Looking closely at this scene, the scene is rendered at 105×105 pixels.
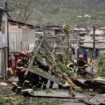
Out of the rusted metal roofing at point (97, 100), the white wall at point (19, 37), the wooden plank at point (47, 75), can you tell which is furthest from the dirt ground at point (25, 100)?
the white wall at point (19, 37)

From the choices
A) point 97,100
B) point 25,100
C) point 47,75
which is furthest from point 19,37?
point 97,100

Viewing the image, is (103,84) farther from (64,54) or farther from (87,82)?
(64,54)

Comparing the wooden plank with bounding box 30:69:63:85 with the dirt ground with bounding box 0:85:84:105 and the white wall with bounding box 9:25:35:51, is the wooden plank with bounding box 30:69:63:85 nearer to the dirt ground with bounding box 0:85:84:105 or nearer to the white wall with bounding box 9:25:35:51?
the dirt ground with bounding box 0:85:84:105

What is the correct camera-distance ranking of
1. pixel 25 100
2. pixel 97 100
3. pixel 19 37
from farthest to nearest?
pixel 19 37 < pixel 25 100 < pixel 97 100

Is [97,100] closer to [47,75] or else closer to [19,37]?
[47,75]

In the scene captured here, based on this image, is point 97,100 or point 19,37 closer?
point 97,100

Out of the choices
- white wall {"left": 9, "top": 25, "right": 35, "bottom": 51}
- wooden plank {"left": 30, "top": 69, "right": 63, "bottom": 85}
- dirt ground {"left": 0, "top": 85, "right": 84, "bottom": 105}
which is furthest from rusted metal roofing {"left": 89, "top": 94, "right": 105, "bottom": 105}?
white wall {"left": 9, "top": 25, "right": 35, "bottom": 51}

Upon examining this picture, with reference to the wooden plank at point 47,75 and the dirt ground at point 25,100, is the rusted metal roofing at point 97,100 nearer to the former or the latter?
the dirt ground at point 25,100

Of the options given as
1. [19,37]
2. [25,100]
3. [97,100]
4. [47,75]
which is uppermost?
[19,37]

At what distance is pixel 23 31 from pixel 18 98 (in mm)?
15223

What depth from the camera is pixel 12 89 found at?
16016mm

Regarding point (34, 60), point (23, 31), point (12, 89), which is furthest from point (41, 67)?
point (23, 31)

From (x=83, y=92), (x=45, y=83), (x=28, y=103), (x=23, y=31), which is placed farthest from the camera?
(x=23, y=31)

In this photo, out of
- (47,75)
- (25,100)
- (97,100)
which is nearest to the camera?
(97,100)
